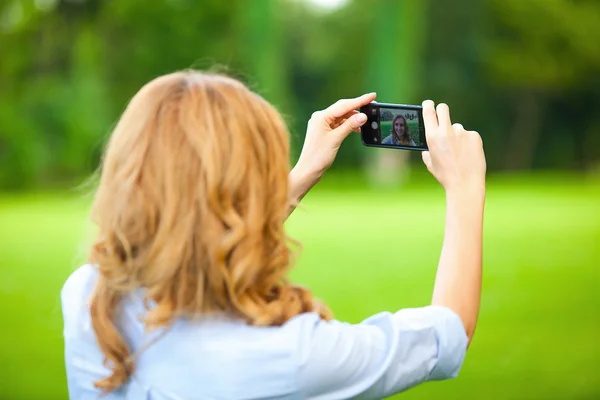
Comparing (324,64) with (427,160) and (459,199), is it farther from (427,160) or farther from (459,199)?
(459,199)

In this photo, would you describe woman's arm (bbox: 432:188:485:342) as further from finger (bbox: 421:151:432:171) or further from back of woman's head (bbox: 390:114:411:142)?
back of woman's head (bbox: 390:114:411:142)

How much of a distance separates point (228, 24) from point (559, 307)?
2445 cm

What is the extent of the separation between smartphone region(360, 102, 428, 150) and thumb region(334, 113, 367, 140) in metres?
0.13

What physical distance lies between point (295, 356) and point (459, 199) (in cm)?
40

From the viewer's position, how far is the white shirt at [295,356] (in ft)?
3.74

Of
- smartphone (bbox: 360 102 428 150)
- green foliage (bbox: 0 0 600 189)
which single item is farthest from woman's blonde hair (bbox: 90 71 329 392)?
green foliage (bbox: 0 0 600 189)

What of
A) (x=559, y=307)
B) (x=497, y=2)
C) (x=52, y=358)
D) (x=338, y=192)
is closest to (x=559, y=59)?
(x=497, y=2)

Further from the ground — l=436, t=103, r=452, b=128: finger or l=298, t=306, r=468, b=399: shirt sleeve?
l=436, t=103, r=452, b=128: finger

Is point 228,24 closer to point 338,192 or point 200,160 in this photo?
point 338,192

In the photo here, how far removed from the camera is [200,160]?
1194 mm

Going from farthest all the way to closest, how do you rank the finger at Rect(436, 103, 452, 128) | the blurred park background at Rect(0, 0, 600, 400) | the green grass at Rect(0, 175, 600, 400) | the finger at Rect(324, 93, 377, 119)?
the blurred park background at Rect(0, 0, 600, 400)
the green grass at Rect(0, 175, 600, 400)
the finger at Rect(324, 93, 377, 119)
the finger at Rect(436, 103, 452, 128)

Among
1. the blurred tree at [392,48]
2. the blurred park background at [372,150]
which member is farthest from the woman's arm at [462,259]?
the blurred tree at [392,48]

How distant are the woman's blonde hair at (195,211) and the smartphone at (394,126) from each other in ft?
2.03

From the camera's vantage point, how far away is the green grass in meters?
4.41
